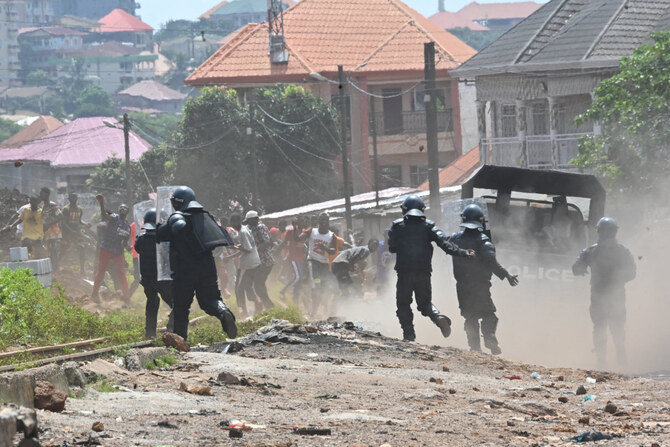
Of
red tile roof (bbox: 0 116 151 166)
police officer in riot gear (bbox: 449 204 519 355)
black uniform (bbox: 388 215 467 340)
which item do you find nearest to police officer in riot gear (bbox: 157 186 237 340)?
black uniform (bbox: 388 215 467 340)

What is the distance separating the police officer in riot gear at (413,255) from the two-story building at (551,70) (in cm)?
2274

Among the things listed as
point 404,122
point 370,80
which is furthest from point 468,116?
point 370,80

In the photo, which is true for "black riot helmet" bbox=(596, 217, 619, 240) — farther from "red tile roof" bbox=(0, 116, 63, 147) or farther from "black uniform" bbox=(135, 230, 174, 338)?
"red tile roof" bbox=(0, 116, 63, 147)

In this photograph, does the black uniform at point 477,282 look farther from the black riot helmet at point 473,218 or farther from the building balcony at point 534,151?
the building balcony at point 534,151

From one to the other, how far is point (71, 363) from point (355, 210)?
34.5m

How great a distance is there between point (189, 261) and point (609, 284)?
469 cm

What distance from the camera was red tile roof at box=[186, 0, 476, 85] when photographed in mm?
61250

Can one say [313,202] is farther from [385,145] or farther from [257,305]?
[257,305]

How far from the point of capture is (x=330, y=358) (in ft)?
43.3

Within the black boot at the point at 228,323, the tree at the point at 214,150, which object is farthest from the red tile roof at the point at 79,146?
the black boot at the point at 228,323

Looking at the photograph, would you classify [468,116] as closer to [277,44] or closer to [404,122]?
[404,122]

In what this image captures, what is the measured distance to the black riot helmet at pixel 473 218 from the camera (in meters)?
15.6

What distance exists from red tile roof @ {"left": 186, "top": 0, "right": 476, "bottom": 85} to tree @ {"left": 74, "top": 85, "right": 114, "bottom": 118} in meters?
89.7

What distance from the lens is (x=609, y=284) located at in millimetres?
15172
